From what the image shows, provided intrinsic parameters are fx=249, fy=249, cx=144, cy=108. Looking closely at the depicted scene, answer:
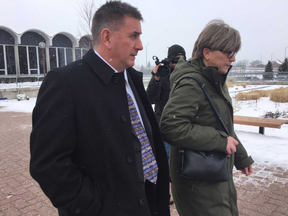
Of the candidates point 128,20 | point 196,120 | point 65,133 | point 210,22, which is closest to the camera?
point 65,133

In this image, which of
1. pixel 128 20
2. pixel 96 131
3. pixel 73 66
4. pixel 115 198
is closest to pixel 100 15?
pixel 128 20

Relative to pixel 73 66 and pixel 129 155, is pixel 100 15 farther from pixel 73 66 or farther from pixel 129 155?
pixel 129 155

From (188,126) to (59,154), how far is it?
2.86 ft

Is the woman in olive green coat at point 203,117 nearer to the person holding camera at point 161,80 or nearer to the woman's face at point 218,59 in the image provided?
the woman's face at point 218,59

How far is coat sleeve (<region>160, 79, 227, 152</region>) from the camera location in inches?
67.1

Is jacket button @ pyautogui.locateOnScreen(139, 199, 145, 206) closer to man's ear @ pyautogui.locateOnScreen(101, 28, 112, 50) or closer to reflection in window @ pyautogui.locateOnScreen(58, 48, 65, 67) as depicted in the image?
man's ear @ pyautogui.locateOnScreen(101, 28, 112, 50)

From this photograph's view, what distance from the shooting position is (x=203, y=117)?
182 cm

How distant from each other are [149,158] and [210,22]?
119cm

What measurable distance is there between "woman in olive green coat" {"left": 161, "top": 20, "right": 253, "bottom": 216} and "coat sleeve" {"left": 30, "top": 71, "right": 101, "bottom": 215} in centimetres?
73

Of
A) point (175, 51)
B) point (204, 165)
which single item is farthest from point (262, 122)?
point (204, 165)

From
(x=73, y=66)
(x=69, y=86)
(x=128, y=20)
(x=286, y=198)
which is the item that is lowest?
(x=286, y=198)

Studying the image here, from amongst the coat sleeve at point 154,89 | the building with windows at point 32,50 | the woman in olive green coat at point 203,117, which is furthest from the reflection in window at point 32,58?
the woman in olive green coat at point 203,117

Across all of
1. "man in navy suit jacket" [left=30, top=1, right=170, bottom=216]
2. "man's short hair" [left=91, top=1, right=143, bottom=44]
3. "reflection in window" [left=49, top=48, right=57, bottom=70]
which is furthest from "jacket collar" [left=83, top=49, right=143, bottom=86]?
"reflection in window" [left=49, top=48, right=57, bottom=70]

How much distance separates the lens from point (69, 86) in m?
1.34
